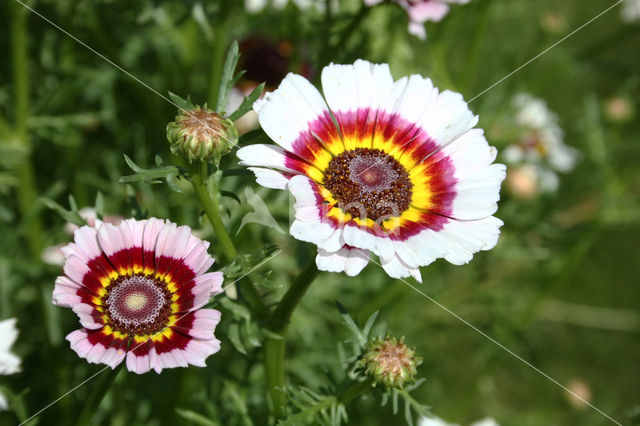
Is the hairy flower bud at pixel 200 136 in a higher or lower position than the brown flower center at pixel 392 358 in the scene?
higher

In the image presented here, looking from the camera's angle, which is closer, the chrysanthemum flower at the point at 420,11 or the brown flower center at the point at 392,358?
the brown flower center at the point at 392,358

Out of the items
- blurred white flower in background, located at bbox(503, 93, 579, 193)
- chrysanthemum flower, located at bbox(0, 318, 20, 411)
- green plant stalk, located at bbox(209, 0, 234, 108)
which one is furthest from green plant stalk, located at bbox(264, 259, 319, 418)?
blurred white flower in background, located at bbox(503, 93, 579, 193)

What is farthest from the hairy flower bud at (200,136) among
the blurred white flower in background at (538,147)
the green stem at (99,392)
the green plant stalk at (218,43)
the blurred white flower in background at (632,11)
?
the blurred white flower in background at (632,11)

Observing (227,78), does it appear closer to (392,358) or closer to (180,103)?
(180,103)

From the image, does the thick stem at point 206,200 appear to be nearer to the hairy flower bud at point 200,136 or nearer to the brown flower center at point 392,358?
the hairy flower bud at point 200,136

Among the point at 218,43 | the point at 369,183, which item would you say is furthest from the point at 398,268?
→ the point at 218,43
